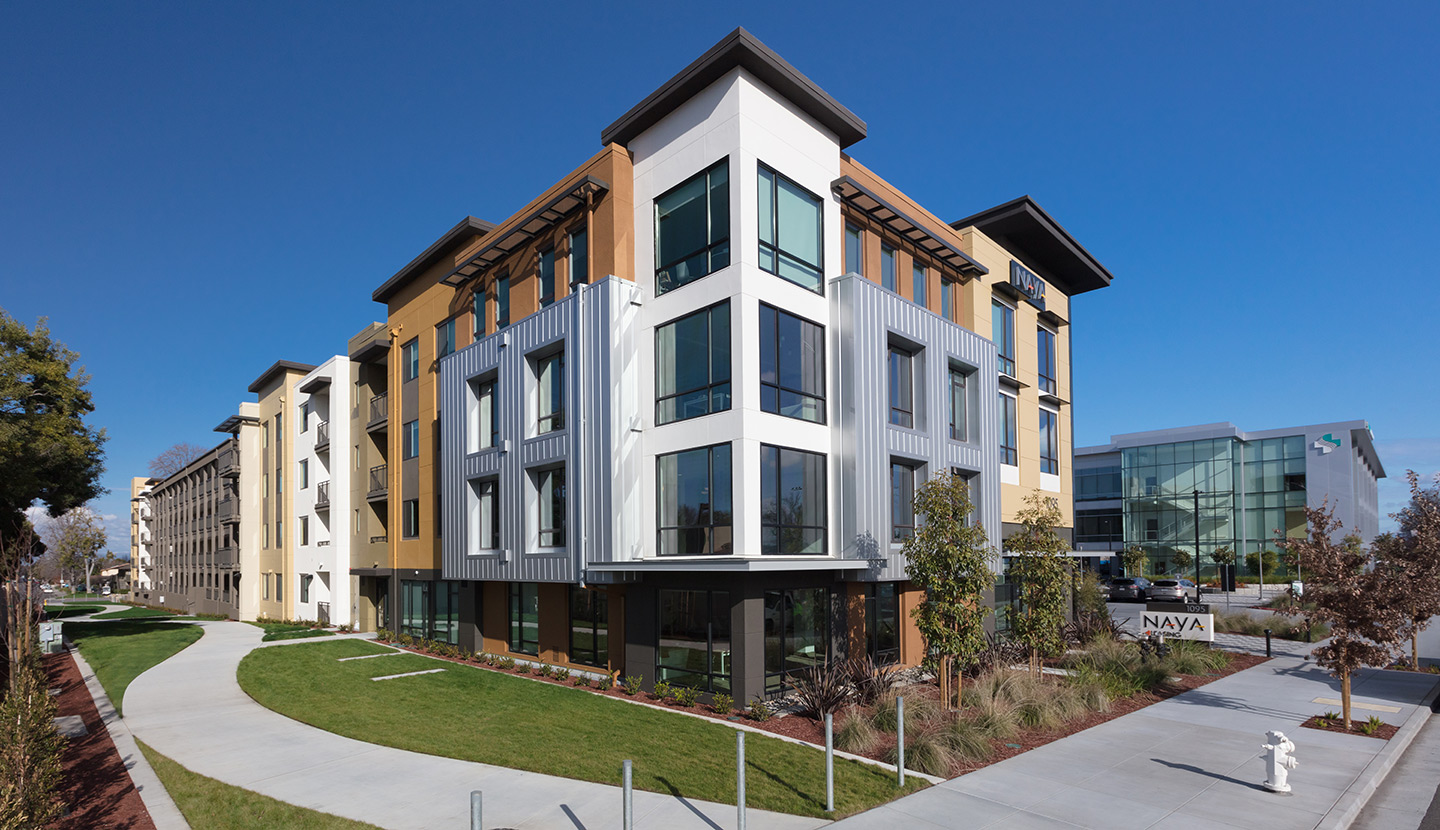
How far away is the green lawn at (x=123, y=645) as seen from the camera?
20328 mm

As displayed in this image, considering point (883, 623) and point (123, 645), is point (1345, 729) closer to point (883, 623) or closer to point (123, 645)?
point (883, 623)

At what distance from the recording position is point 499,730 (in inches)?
548

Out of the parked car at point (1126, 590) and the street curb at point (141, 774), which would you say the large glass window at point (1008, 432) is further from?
the parked car at point (1126, 590)

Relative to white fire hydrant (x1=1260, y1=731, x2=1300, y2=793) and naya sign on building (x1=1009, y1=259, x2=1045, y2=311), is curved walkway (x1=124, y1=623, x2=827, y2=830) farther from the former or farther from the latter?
naya sign on building (x1=1009, y1=259, x2=1045, y2=311)

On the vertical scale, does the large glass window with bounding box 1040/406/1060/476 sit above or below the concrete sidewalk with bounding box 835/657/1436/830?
above

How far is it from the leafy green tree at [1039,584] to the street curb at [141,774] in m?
14.7

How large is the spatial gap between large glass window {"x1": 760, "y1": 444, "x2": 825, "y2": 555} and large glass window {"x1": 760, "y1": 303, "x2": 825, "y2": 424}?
0.94 m

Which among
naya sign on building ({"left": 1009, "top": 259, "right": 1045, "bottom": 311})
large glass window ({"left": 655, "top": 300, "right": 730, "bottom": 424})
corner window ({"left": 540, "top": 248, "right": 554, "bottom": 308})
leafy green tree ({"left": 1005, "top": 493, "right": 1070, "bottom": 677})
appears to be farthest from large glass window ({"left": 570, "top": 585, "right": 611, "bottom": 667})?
naya sign on building ({"left": 1009, "top": 259, "right": 1045, "bottom": 311})

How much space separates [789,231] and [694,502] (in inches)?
243

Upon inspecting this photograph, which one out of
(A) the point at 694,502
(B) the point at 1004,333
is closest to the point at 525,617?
(A) the point at 694,502

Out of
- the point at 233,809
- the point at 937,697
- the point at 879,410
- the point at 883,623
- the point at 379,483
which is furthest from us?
the point at 379,483

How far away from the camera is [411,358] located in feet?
96.2

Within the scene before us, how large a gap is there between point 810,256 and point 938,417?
556 cm

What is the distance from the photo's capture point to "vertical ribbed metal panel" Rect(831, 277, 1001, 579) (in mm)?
17422
